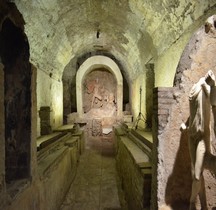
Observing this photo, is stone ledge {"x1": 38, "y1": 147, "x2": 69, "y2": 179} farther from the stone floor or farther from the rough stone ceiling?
the rough stone ceiling

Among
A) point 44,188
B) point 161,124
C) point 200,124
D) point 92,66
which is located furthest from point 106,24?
point 200,124

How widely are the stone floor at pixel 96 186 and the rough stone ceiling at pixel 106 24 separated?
405 cm

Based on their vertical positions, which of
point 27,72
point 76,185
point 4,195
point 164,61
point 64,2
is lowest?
point 76,185

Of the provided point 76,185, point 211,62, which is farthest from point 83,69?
point 211,62

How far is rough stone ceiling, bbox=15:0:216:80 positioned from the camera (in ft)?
15.2

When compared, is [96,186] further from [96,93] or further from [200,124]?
[96,93]

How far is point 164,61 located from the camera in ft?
19.6

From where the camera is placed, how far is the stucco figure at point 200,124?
7.27ft

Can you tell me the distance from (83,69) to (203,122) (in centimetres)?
1031

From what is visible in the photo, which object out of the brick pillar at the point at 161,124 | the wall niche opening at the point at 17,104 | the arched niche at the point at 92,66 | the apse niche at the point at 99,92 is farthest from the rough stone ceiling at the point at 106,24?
the apse niche at the point at 99,92

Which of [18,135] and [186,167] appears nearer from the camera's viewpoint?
[186,167]

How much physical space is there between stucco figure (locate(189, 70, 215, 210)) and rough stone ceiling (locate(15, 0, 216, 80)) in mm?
1763

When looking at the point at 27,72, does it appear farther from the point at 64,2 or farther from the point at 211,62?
the point at 64,2

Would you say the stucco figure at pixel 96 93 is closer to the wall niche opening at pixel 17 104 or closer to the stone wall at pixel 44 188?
the stone wall at pixel 44 188
